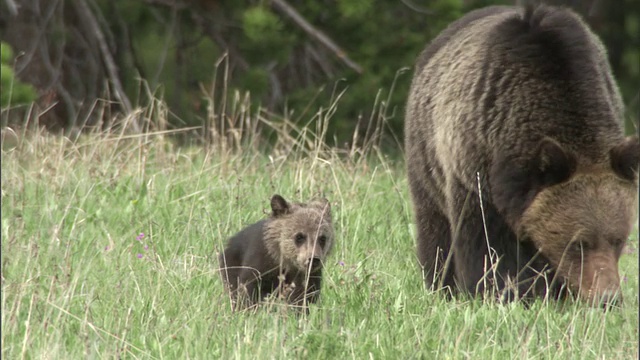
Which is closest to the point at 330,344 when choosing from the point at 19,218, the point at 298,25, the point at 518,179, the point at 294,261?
the point at 294,261

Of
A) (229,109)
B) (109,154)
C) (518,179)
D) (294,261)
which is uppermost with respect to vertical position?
(518,179)

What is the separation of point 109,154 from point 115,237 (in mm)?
2055

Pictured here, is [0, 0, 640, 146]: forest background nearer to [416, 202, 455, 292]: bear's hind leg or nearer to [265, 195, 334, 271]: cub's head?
[416, 202, 455, 292]: bear's hind leg

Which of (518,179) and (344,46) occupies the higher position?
(518,179)

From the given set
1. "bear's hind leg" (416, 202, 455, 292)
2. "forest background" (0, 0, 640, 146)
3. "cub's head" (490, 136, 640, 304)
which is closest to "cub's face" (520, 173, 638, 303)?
"cub's head" (490, 136, 640, 304)

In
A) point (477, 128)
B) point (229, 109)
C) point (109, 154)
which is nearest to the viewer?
point (477, 128)

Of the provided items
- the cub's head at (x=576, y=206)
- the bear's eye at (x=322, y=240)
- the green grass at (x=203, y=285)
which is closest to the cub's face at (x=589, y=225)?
the cub's head at (x=576, y=206)

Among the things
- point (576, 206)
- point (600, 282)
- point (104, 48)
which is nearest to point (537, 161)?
point (576, 206)

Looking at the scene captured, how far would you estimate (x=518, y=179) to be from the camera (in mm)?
5730

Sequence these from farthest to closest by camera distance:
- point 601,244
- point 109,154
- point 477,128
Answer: point 109,154 → point 477,128 → point 601,244

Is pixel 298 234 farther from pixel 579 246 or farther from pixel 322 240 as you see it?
pixel 579 246

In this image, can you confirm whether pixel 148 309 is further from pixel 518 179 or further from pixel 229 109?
pixel 229 109

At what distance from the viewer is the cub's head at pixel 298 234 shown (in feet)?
18.3

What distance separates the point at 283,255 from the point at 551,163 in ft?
4.79
